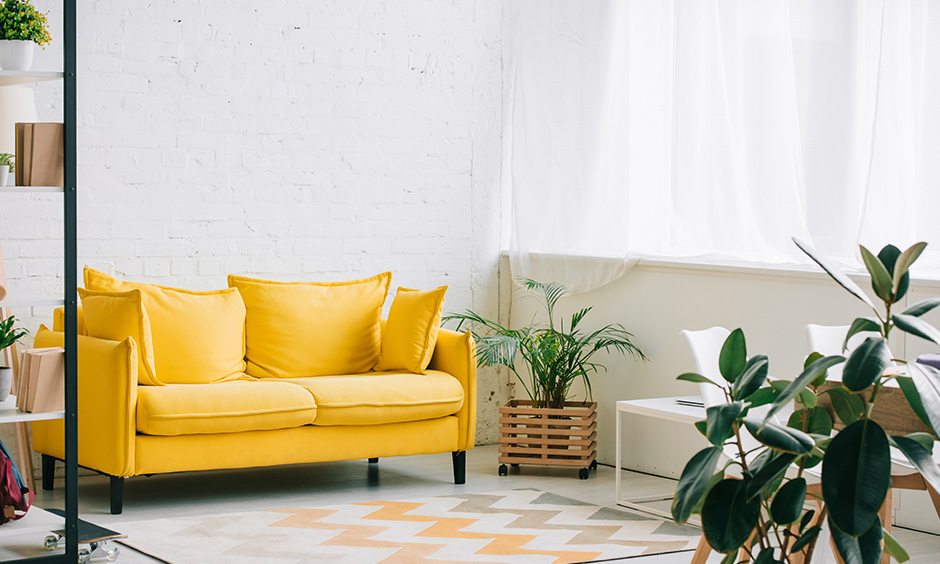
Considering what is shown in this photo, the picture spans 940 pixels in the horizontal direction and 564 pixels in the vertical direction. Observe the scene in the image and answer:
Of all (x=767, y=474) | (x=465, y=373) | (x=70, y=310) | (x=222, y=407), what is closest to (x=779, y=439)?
(x=767, y=474)

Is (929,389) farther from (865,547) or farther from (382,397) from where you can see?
(382,397)

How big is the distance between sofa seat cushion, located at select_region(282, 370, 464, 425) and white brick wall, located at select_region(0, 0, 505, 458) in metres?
0.97

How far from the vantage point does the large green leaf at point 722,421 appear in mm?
1569

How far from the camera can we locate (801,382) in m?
1.56

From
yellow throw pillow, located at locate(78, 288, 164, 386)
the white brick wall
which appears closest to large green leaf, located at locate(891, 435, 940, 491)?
yellow throw pillow, located at locate(78, 288, 164, 386)

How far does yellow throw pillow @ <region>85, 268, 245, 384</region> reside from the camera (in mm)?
4680

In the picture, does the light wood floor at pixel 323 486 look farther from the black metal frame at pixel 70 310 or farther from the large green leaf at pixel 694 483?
the large green leaf at pixel 694 483

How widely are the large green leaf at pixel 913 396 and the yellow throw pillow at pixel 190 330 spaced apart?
3543 millimetres

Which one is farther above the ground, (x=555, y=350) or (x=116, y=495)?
(x=555, y=350)

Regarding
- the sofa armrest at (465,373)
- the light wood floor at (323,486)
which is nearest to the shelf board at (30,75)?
the light wood floor at (323,486)

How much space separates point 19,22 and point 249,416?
5.77 feet

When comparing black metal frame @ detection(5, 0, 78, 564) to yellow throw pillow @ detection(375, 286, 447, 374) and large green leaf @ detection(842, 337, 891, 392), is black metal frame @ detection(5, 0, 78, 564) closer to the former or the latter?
yellow throw pillow @ detection(375, 286, 447, 374)

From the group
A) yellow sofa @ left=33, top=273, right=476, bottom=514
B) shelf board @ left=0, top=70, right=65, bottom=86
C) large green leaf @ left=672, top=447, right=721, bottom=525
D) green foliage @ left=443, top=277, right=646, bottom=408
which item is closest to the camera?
large green leaf @ left=672, top=447, right=721, bottom=525

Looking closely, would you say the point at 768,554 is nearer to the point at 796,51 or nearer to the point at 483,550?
the point at 483,550
